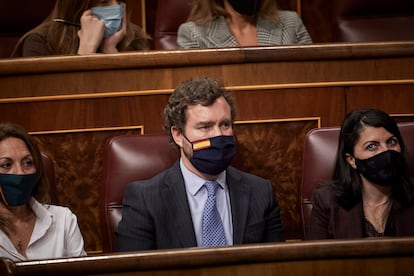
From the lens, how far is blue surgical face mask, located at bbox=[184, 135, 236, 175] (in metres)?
1.35

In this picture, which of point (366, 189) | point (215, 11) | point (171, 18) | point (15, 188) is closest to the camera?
point (15, 188)

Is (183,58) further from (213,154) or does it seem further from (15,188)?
(15,188)

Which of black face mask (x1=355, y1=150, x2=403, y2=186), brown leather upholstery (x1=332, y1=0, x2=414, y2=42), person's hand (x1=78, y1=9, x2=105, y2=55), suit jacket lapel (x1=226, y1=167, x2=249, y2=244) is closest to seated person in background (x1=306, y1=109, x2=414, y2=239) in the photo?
black face mask (x1=355, y1=150, x2=403, y2=186)

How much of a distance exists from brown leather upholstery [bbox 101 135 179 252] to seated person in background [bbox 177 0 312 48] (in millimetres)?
352

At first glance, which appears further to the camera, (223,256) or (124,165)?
(124,165)

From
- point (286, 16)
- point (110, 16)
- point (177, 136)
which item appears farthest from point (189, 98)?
point (286, 16)

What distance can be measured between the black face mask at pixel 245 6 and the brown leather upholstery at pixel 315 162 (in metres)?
0.37

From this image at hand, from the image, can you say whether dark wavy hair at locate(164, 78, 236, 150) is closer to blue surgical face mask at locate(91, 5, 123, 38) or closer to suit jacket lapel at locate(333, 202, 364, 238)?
suit jacket lapel at locate(333, 202, 364, 238)

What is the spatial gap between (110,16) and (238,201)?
0.47m

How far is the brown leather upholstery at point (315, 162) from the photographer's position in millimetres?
1439

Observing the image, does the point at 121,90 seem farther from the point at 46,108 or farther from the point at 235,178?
the point at 235,178

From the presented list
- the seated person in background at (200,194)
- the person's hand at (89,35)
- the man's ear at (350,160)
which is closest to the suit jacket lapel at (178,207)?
the seated person in background at (200,194)

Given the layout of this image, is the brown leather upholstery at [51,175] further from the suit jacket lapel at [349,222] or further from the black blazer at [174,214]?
the suit jacket lapel at [349,222]

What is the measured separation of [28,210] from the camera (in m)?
1.35
